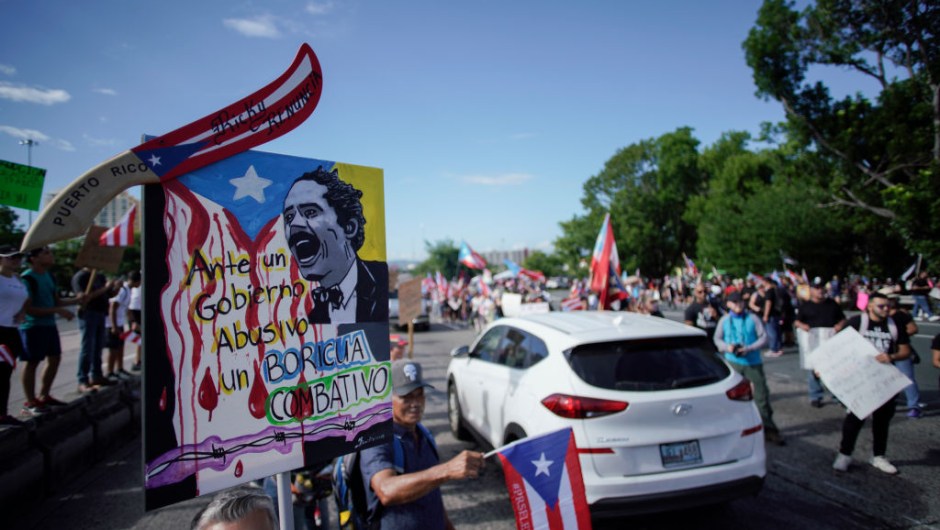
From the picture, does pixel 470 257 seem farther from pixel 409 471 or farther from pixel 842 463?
pixel 409 471

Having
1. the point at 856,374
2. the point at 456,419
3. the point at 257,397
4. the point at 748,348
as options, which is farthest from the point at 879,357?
the point at 257,397

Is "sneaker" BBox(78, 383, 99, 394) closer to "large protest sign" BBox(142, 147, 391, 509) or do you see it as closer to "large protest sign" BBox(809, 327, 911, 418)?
"large protest sign" BBox(142, 147, 391, 509)

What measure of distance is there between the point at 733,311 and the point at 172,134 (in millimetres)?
6499

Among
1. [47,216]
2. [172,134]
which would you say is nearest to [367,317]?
[172,134]

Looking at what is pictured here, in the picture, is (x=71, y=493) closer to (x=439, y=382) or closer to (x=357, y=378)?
(x=357, y=378)

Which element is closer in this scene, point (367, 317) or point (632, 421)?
point (367, 317)

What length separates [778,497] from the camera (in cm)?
443

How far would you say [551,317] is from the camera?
199 inches

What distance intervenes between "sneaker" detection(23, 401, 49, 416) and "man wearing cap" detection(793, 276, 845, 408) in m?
9.78

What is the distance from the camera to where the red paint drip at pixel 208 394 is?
5.44 feet

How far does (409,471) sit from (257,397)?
0.91 metres

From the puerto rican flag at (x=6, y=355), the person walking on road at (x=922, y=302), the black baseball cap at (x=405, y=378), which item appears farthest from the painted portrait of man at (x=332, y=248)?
the person walking on road at (x=922, y=302)

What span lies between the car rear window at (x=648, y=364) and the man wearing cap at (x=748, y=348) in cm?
241

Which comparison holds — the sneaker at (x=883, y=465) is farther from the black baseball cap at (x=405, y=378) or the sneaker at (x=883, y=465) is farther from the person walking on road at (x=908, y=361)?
the black baseball cap at (x=405, y=378)
